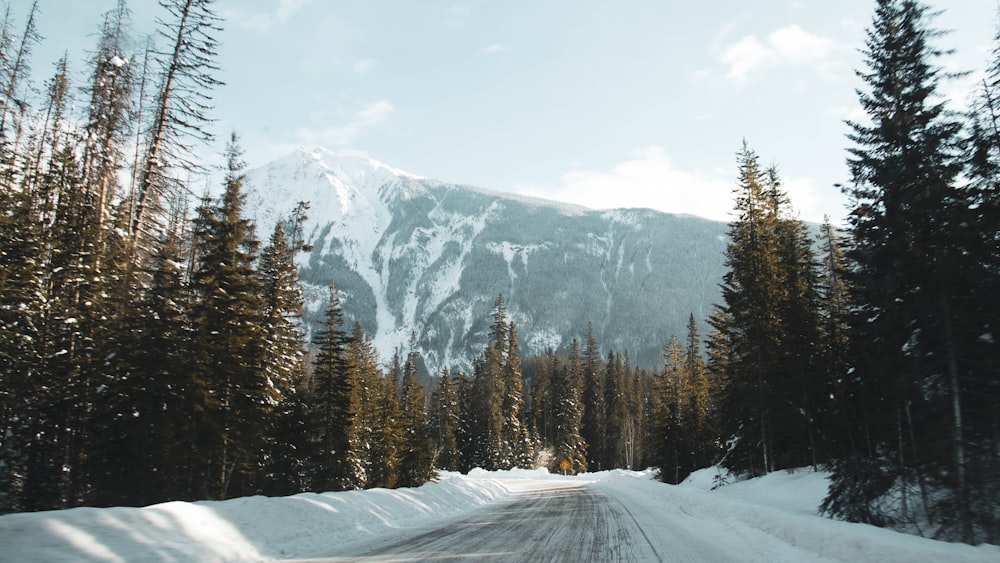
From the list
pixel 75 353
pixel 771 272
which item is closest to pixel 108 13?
pixel 75 353

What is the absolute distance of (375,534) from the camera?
11570 mm

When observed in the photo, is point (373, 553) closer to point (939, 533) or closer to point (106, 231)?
point (939, 533)

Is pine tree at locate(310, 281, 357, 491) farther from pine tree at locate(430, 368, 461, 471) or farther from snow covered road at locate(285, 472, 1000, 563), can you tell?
pine tree at locate(430, 368, 461, 471)

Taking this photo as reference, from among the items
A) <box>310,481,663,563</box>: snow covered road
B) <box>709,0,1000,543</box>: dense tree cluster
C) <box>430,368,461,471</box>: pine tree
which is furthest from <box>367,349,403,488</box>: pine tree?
<box>709,0,1000,543</box>: dense tree cluster

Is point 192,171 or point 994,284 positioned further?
point 192,171

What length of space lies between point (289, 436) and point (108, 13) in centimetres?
2317

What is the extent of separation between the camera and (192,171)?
1702 cm

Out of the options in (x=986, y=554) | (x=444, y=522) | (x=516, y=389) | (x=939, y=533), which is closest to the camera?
(x=986, y=554)

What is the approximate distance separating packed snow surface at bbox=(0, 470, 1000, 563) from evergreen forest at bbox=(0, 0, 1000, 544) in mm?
3447

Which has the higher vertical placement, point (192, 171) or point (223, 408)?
point (192, 171)

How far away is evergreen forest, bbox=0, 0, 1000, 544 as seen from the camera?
40.6 ft

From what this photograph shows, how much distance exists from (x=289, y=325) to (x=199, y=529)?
2124cm

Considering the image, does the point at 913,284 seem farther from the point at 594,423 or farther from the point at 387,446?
the point at 594,423

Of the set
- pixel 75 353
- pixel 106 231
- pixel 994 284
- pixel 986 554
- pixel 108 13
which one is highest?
pixel 108 13
